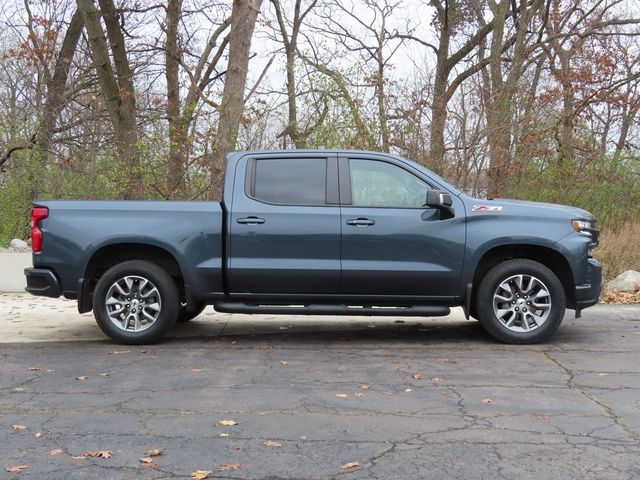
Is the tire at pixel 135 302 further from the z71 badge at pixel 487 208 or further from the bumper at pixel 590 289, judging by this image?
the bumper at pixel 590 289

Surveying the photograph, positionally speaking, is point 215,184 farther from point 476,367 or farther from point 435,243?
point 476,367

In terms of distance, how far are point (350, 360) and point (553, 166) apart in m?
10.0

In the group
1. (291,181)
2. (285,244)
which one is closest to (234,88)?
(291,181)

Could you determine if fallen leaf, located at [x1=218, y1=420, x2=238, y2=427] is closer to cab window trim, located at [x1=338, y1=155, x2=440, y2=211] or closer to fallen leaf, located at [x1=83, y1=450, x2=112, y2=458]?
fallen leaf, located at [x1=83, y1=450, x2=112, y2=458]

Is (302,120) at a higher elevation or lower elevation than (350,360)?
higher

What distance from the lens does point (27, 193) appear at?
14.3 m

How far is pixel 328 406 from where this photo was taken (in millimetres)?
4891

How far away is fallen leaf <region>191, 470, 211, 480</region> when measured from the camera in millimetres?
3615

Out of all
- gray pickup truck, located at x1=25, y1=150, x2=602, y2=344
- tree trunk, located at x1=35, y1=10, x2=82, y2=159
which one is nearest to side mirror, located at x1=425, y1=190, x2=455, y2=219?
gray pickup truck, located at x1=25, y1=150, x2=602, y2=344

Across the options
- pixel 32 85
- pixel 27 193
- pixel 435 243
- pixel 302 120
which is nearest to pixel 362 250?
pixel 435 243

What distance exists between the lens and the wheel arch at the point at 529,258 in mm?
6905

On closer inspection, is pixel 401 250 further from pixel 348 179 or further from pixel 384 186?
pixel 348 179

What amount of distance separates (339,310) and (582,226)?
2629 millimetres

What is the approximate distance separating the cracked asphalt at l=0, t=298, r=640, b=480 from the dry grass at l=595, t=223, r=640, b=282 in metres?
4.43
